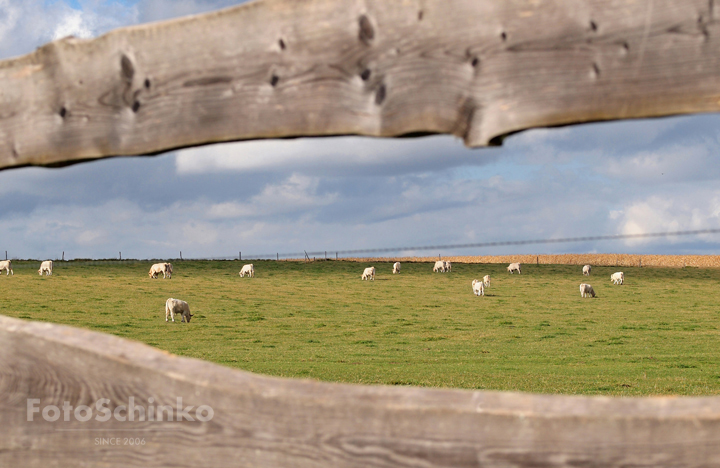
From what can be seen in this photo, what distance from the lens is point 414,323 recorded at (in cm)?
2880

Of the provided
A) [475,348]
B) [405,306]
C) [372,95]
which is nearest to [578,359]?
[475,348]

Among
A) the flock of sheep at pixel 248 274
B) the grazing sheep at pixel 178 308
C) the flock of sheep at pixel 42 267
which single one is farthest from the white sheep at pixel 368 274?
the grazing sheep at pixel 178 308

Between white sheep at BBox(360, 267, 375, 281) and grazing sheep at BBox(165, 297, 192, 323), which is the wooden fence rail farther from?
white sheep at BBox(360, 267, 375, 281)

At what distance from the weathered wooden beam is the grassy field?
13.0 metres

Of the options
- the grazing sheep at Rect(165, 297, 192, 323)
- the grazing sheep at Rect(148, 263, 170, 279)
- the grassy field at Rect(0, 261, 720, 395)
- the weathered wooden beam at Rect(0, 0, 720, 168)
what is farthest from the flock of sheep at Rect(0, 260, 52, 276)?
the weathered wooden beam at Rect(0, 0, 720, 168)

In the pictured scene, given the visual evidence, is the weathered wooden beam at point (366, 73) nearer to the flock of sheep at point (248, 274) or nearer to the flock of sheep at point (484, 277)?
the flock of sheep at point (248, 274)

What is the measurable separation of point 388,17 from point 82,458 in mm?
1691

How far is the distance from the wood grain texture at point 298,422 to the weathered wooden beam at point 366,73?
0.74 metres

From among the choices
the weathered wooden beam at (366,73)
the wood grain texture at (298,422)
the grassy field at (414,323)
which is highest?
the weathered wooden beam at (366,73)

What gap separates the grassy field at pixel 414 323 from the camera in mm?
16844

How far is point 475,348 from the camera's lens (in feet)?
72.5

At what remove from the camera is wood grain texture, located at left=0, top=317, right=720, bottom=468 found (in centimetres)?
159

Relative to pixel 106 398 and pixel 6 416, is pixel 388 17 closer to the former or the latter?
pixel 106 398

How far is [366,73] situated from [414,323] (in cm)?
2728
